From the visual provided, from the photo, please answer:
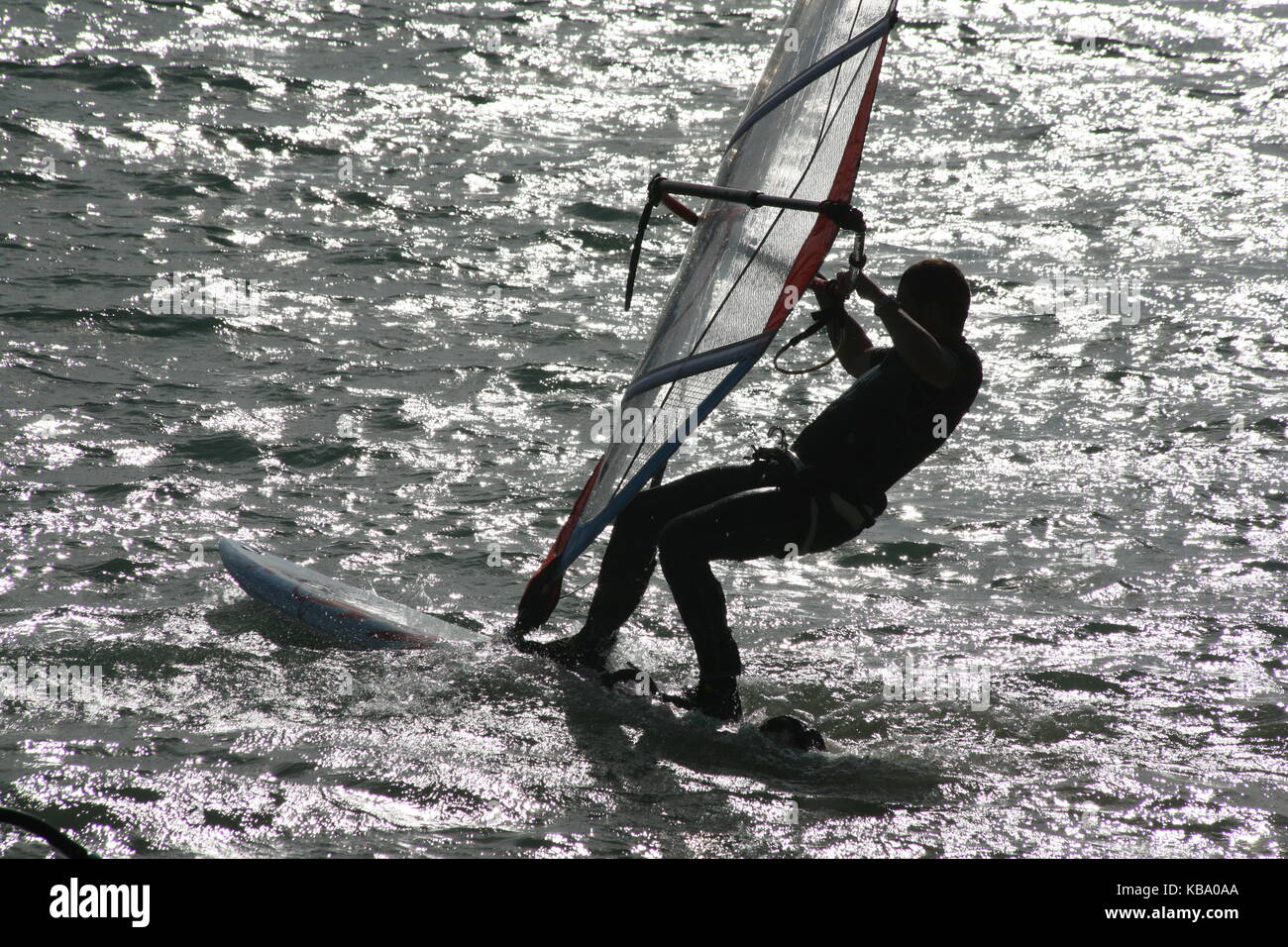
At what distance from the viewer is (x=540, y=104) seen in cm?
1551

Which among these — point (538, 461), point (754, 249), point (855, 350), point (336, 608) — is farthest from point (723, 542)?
point (538, 461)

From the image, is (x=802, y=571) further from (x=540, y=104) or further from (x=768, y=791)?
(x=540, y=104)

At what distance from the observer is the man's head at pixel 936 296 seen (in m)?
4.42

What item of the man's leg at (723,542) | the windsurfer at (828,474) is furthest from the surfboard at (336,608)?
the man's leg at (723,542)

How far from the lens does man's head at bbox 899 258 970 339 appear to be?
14.5ft

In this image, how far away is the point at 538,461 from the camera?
764 cm

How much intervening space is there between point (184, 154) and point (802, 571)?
28.9 feet

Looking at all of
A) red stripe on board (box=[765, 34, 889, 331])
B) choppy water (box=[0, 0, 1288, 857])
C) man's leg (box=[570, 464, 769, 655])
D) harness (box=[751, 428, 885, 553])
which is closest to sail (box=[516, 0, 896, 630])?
red stripe on board (box=[765, 34, 889, 331])

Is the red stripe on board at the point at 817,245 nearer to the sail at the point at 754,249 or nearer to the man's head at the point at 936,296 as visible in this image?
the sail at the point at 754,249

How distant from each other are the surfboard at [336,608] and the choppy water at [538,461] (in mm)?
109

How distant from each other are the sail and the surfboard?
48 cm

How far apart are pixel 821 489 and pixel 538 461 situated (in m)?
3.31

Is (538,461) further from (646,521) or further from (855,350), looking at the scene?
(855,350)

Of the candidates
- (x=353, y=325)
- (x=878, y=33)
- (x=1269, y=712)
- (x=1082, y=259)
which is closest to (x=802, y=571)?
(x=1269, y=712)
